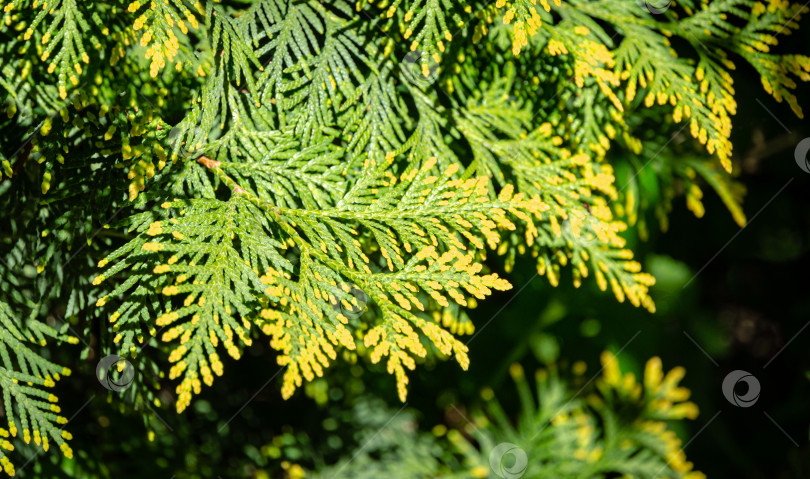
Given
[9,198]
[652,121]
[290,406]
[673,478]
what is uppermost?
[652,121]

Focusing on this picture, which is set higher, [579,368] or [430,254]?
[430,254]

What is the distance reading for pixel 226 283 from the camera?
1.07 metres

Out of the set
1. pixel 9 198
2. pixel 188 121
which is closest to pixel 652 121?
pixel 188 121

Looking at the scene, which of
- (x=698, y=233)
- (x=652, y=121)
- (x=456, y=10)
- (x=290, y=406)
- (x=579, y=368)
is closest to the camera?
(x=456, y=10)

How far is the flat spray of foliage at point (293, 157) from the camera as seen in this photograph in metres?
1.11

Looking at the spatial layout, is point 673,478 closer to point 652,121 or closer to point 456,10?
point 652,121

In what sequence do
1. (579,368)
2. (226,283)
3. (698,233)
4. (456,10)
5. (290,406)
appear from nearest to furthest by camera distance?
(226,283), (456,10), (290,406), (579,368), (698,233)

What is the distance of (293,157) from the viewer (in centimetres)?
125

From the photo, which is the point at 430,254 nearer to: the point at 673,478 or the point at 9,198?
the point at 9,198

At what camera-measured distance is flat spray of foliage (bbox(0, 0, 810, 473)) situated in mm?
1110

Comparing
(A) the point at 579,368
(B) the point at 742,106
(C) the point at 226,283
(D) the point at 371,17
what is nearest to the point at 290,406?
(A) the point at 579,368

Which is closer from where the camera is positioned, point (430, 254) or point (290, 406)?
point (430, 254)

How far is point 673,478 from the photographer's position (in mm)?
2369

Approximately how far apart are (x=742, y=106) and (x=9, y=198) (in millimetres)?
2412
